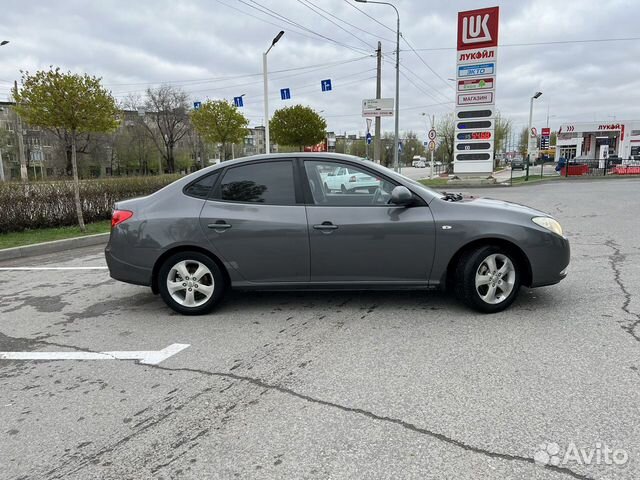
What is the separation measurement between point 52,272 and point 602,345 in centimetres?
740

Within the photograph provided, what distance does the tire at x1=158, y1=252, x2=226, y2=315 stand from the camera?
4.67 metres

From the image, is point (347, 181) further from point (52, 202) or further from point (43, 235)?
point (52, 202)

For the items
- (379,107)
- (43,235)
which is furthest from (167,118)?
(43,235)

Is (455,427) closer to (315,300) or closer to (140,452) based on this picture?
(140,452)

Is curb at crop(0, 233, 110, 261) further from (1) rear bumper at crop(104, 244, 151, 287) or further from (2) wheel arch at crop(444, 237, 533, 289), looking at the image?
(2) wheel arch at crop(444, 237, 533, 289)

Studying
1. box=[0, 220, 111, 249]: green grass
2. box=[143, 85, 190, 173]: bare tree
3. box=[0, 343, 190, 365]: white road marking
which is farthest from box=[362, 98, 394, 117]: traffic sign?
box=[143, 85, 190, 173]: bare tree

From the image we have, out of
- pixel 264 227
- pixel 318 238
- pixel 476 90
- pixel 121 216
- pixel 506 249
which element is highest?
pixel 476 90

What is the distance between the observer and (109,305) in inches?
208

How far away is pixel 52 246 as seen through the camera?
9.05 m

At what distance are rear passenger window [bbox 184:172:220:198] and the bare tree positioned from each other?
185 ft

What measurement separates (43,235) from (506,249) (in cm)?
978

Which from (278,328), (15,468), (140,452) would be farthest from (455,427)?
(15,468)

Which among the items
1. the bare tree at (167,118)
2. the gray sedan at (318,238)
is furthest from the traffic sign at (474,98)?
the bare tree at (167,118)

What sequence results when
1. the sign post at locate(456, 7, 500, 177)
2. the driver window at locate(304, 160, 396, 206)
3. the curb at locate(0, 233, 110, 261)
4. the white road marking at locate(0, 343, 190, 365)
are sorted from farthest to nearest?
the sign post at locate(456, 7, 500, 177) → the curb at locate(0, 233, 110, 261) → the driver window at locate(304, 160, 396, 206) → the white road marking at locate(0, 343, 190, 365)
